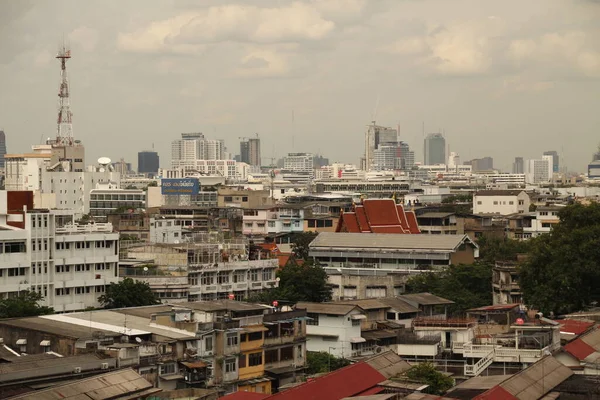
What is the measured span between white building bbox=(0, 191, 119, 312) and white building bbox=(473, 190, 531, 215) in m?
58.0

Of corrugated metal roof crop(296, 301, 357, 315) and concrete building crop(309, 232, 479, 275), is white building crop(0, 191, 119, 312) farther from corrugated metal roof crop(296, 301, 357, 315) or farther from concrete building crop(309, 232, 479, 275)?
concrete building crop(309, 232, 479, 275)

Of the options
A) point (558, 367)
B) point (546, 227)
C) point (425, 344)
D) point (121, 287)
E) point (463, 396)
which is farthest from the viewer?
point (546, 227)

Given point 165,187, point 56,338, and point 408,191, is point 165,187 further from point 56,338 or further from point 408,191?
point 56,338

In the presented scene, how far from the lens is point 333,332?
3328cm

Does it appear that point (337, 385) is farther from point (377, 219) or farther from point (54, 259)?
point (377, 219)

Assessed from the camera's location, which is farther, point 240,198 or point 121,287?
point 240,198

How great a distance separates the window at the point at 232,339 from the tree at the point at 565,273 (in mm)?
12686

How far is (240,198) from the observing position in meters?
94.8

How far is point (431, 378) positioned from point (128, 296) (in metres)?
15.5

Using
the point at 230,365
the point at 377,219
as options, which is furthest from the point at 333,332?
the point at 377,219

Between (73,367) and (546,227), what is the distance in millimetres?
52348

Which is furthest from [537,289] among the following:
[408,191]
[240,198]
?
[408,191]

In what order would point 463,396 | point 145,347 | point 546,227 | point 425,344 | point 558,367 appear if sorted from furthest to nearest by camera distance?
point 546,227
point 425,344
point 145,347
point 558,367
point 463,396

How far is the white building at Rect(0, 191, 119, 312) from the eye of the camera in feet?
129
